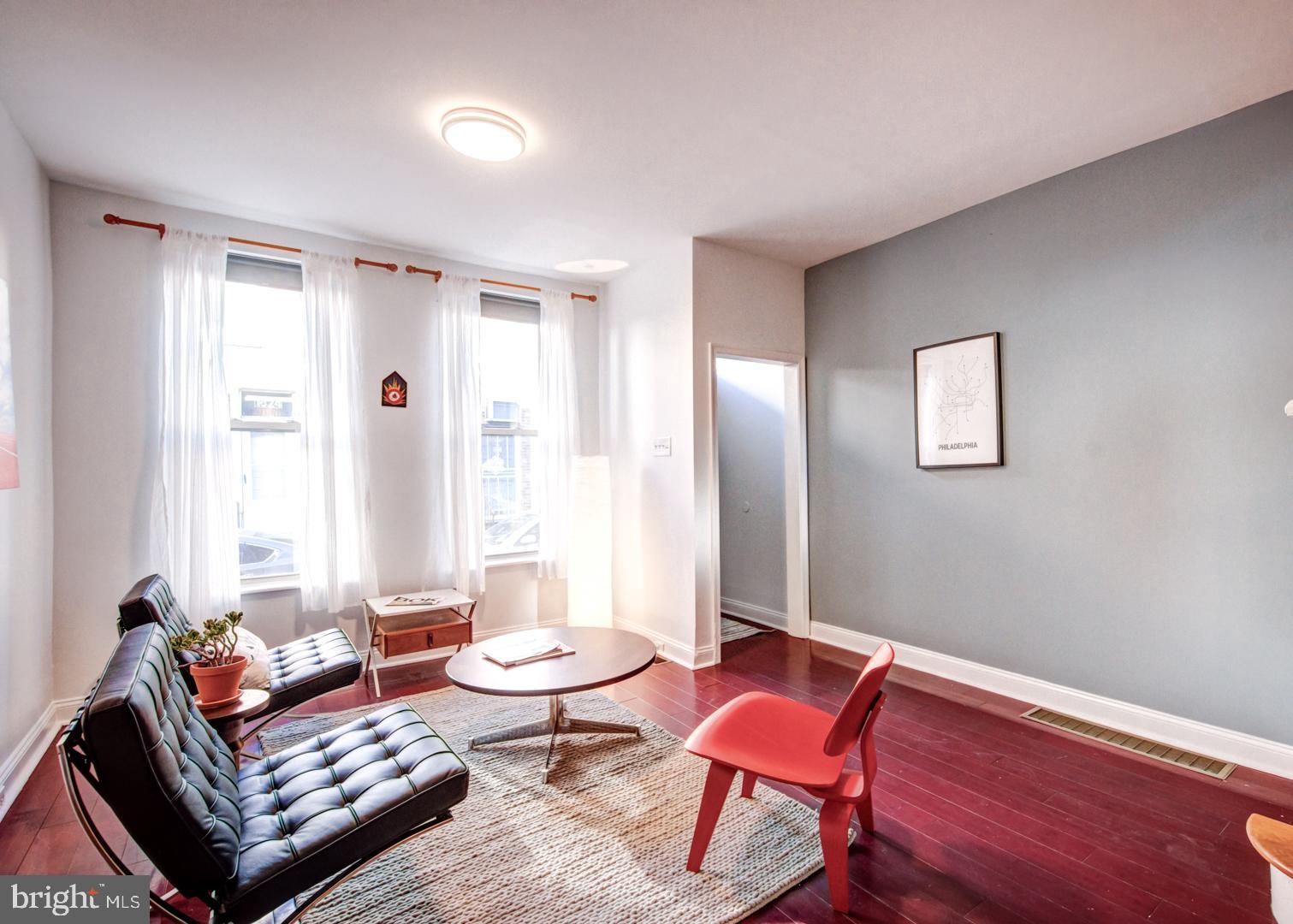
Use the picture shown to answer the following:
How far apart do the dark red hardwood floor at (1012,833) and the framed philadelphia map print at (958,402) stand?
4.62 feet

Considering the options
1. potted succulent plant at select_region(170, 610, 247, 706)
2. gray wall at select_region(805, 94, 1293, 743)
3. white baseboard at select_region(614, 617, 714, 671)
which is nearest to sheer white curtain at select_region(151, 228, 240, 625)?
potted succulent plant at select_region(170, 610, 247, 706)

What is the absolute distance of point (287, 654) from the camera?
9.60 feet

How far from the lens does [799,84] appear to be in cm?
238

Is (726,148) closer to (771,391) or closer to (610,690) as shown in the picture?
(771,391)

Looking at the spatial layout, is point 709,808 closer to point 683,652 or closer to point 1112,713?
point 683,652

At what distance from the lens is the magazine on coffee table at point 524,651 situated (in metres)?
2.69

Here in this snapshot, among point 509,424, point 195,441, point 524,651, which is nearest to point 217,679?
point 524,651

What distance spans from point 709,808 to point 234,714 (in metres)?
1.62

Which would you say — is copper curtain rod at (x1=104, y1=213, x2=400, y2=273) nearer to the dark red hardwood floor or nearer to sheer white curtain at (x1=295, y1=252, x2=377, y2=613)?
sheer white curtain at (x1=295, y1=252, x2=377, y2=613)

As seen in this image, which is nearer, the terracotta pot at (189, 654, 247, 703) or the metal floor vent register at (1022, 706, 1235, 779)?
the terracotta pot at (189, 654, 247, 703)

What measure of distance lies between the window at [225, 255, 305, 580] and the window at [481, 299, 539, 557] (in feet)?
3.97

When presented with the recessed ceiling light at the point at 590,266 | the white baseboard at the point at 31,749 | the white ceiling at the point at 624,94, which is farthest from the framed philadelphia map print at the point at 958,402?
the white baseboard at the point at 31,749

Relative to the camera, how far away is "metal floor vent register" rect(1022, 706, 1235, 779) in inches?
101

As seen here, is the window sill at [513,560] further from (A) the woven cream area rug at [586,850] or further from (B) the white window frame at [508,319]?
(A) the woven cream area rug at [586,850]
